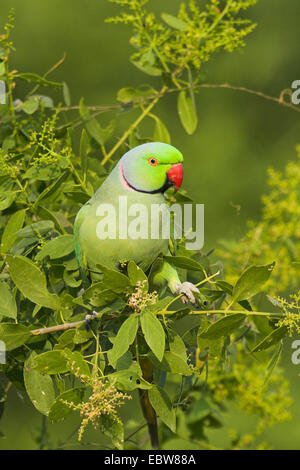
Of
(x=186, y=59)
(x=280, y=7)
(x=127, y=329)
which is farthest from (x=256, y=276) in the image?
(x=280, y=7)

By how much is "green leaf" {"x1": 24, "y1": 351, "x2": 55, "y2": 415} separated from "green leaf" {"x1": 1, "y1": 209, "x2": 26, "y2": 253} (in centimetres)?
29

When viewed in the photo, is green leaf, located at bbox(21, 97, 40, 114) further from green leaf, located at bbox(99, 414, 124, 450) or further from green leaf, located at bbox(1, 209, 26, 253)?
green leaf, located at bbox(99, 414, 124, 450)

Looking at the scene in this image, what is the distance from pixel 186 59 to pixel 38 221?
24.8 inches

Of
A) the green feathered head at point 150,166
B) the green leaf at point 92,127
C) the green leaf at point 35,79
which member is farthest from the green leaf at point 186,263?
the green leaf at point 35,79

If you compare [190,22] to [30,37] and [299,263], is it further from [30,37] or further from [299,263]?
[30,37]

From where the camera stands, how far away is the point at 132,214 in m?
1.59

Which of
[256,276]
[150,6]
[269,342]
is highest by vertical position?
[150,6]

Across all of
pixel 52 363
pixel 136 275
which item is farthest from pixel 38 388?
pixel 136 275

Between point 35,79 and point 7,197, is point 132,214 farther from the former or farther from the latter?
point 35,79

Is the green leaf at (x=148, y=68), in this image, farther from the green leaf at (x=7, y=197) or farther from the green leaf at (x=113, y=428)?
the green leaf at (x=113, y=428)

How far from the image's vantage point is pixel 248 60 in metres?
4.39

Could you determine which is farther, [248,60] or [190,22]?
[248,60]

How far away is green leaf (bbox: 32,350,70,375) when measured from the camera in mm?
1296

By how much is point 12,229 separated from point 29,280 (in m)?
0.23
